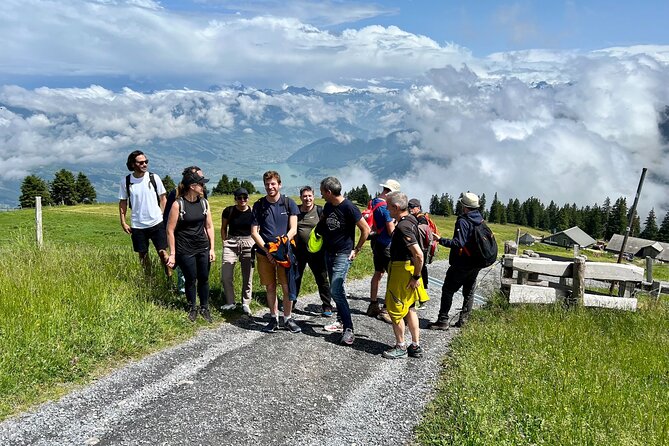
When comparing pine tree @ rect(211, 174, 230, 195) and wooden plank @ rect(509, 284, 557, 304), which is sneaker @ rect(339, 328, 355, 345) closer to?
wooden plank @ rect(509, 284, 557, 304)

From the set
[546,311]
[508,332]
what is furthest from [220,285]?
[546,311]

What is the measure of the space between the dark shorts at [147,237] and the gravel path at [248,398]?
2189 millimetres

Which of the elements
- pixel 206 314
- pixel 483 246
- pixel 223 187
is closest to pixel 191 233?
pixel 206 314

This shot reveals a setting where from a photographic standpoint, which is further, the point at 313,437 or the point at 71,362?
the point at 71,362

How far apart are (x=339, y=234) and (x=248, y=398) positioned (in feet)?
9.61

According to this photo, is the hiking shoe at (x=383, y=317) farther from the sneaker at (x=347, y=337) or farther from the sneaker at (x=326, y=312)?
the sneaker at (x=347, y=337)

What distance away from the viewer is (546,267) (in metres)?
9.99

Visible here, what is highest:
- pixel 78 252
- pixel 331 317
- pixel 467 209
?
pixel 467 209

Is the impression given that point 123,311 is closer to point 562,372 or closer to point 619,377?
point 562,372

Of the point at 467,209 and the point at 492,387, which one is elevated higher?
the point at 467,209

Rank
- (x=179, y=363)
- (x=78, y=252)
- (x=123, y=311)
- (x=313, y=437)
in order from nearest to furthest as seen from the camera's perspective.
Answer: (x=313, y=437)
(x=179, y=363)
(x=123, y=311)
(x=78, y=252)

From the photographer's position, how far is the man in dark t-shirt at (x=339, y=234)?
7516mm

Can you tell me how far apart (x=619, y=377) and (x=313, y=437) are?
164 inches

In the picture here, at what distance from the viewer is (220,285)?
10.4 meters
